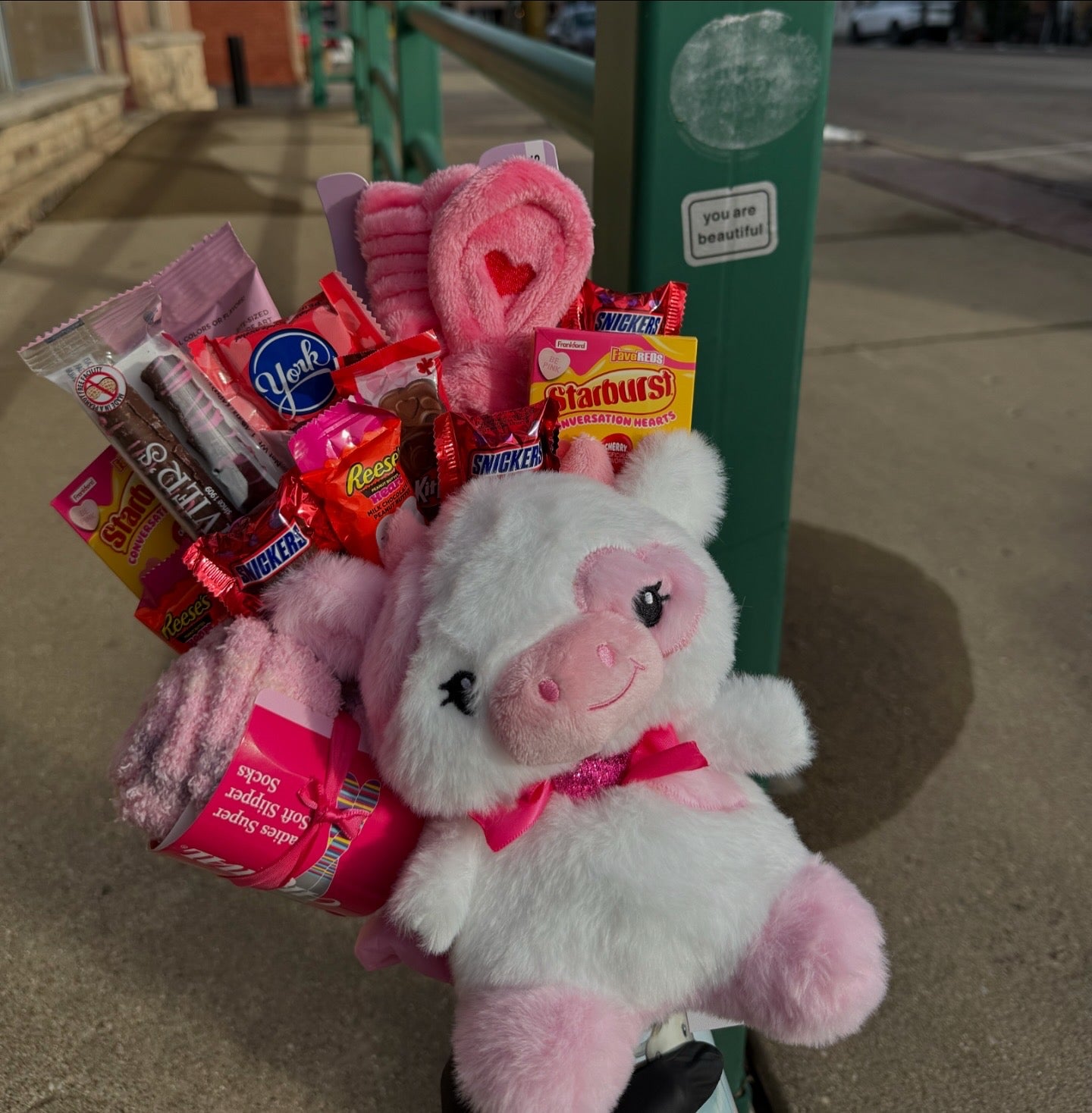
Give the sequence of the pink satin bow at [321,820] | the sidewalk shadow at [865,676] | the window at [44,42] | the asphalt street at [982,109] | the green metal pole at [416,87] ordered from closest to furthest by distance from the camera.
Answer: the pink satin bow at [321,820] < the sidewalk shadow at [865,676] < the green metal pole at [416,87] < the window at [44,42] < the asphalt street at [982,109]

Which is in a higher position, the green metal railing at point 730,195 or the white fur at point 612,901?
the green metal railing at point 730,195

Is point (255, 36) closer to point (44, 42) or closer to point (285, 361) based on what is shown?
point (44, 42)

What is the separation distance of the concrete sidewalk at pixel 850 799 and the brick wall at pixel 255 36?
16.3 m

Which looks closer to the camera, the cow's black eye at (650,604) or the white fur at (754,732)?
the cow's black eye at (650,604)

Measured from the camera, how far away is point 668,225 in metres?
1.09

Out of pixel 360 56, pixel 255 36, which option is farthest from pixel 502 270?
pixel 255 36

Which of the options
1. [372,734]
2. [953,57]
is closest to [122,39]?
[372,734]

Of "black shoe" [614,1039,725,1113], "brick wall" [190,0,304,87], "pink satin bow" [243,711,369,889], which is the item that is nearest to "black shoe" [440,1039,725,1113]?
"black shoe" [614,1039,725,1113]

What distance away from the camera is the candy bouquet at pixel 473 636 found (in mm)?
754

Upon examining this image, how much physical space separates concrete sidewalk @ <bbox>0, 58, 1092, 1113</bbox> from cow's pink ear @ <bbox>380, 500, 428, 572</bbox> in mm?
1007

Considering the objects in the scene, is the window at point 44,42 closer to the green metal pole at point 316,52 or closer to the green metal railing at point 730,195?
the green metal pole at point 316,52

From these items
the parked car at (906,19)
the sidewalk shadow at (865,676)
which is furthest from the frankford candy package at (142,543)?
the parked car at (906,19)

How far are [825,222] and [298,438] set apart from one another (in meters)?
Answer: 6.16

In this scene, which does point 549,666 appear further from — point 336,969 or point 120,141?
point 120,141
